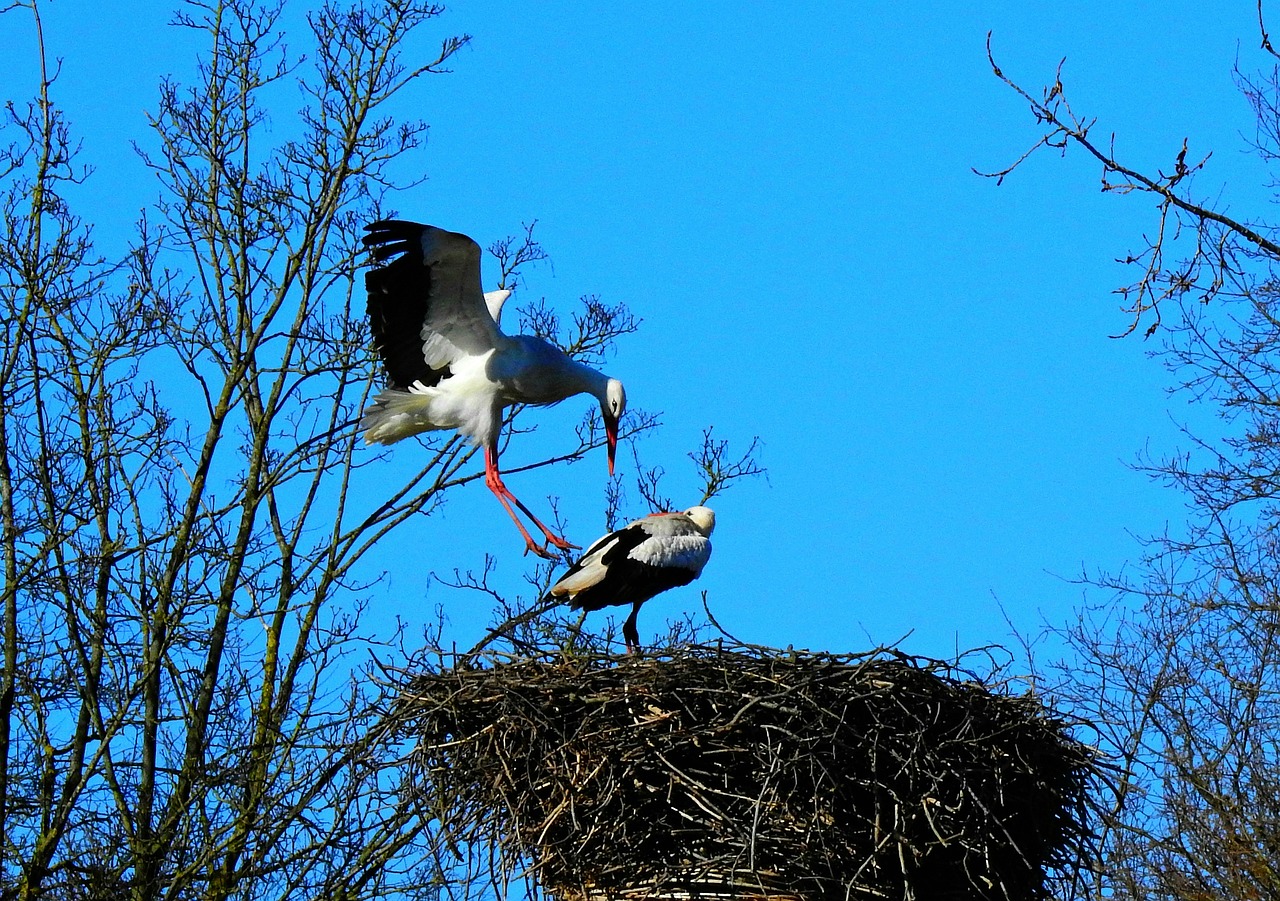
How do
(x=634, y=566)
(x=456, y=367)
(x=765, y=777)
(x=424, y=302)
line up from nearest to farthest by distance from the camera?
(x=765, y=777)
(x=634, y=566)
(x=424, y=302)
(x=456, y=367)

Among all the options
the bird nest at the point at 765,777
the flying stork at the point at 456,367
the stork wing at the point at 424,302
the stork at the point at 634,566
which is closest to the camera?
the bird nest at the point at 765,777

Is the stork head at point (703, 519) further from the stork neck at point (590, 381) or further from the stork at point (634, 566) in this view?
the stork neck at point (590, 381)

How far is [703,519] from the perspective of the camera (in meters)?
10.3

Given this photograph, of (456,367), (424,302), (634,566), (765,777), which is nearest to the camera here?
(765,777)

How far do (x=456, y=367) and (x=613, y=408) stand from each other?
111 centimetres

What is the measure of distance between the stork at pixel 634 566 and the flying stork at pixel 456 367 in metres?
1.43

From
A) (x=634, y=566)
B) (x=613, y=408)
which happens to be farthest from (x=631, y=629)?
(x=613, y=408)

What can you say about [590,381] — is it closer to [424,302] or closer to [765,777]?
[424,302]

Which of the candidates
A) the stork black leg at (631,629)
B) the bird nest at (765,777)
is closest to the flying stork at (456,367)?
the stork black leg at (631,629)

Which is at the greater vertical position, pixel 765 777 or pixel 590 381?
pixel 590 381

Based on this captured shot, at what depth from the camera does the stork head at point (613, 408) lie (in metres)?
11.7

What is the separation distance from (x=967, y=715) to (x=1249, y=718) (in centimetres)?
575

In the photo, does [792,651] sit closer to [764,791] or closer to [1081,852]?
[764,791]

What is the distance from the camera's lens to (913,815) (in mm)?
7574
